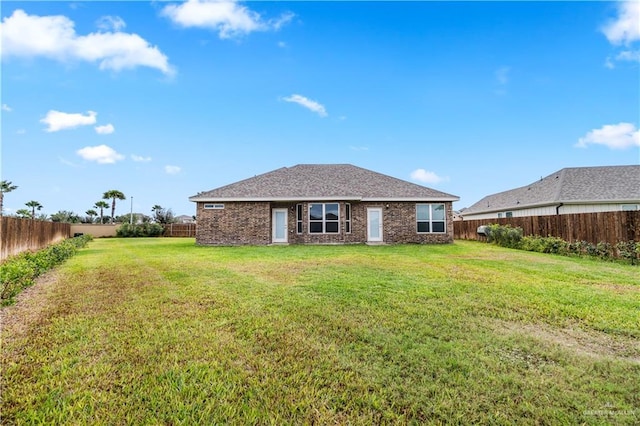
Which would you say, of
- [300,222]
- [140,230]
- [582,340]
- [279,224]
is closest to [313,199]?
[300,222]

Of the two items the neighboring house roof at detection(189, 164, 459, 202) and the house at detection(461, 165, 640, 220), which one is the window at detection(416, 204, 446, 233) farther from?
the house at detection(461, 165, 640, 220)

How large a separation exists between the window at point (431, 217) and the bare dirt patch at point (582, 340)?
1393cm

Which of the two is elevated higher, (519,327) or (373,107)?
(373,107)

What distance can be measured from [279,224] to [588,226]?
1424cm

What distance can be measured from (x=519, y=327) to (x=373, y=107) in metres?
17.5

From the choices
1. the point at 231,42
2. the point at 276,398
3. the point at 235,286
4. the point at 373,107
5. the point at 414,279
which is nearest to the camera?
the point at 276,398

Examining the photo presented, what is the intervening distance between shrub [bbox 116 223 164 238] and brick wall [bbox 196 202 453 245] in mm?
17895

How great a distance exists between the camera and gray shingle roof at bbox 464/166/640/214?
60.9 ft

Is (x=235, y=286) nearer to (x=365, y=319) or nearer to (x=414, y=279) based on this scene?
(x=365, y=319)

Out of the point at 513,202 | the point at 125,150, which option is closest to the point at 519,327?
the point at 513,202

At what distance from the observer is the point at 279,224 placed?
18016 millimetres

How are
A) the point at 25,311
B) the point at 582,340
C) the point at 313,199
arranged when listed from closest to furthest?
the point at 582,340 < the point at 25,311 < the point at 313,199

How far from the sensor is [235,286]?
6.16 meters

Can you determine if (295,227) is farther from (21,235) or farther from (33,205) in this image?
(33,205)
